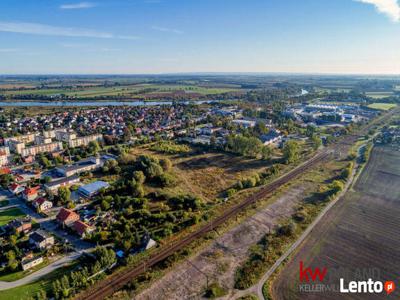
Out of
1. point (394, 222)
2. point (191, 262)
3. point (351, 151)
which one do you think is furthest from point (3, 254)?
point (351, 151)

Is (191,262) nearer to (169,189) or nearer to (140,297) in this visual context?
(140,297)

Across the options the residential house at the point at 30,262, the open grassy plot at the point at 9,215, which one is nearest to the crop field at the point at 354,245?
the residential house at the point at 30,262

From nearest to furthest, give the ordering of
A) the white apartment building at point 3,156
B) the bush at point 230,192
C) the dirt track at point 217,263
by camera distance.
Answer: the dirt track at point 217,263 < the bush at point 230,192 < the white apartment building at point 3,156

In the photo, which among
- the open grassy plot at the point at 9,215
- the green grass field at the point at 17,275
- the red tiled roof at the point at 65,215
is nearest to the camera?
the green grass field at the point at 17,275

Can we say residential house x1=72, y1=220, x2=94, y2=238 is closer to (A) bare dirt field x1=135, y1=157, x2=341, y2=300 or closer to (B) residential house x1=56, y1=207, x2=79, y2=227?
(B) residential house x1=56, y1=207, x2=79, y2=227

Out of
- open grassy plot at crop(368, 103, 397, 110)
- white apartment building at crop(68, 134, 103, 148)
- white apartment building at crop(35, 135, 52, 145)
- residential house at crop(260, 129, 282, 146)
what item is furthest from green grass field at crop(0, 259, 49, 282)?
open grassy plot at crop(368, 103, 397, 110)

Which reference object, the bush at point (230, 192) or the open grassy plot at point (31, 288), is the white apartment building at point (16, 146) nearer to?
the open grassy plot at point (31, 288)
